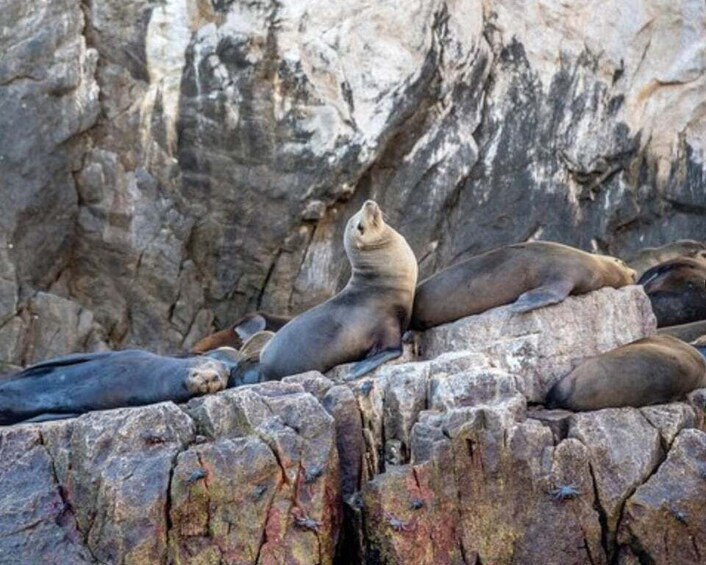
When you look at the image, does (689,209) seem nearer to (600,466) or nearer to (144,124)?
(144,124)

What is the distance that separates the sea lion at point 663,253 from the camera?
15734 millimetres

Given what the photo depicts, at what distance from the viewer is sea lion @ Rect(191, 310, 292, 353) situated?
46.1 ft

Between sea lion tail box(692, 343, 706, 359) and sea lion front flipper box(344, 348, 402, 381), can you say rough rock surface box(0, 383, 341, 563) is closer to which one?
sea lion front flipper box(344, 348, 402, 381)

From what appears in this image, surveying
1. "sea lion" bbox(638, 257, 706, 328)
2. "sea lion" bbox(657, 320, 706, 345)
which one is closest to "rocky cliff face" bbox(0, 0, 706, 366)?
"sea lion" bbox(638, 257, 706, 328)

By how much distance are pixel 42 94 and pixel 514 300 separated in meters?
6.82

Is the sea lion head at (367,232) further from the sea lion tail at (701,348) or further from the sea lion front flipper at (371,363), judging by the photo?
the sea lion tail at (701,348)

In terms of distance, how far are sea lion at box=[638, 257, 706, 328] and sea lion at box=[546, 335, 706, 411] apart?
4565 mm

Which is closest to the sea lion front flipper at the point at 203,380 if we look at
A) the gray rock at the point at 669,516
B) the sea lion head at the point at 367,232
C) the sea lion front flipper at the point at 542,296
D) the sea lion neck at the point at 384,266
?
the sea lion neck at the point at 384,266

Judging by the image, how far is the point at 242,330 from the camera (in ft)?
46.5

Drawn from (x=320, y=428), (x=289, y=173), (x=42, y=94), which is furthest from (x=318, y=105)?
(x=320, y=428)

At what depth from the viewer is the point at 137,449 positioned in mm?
7746

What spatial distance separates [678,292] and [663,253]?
2022mm

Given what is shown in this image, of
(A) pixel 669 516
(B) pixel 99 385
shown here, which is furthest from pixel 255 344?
(A) pixel 669 516

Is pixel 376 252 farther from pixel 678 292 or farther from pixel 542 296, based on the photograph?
pixel 678 292
